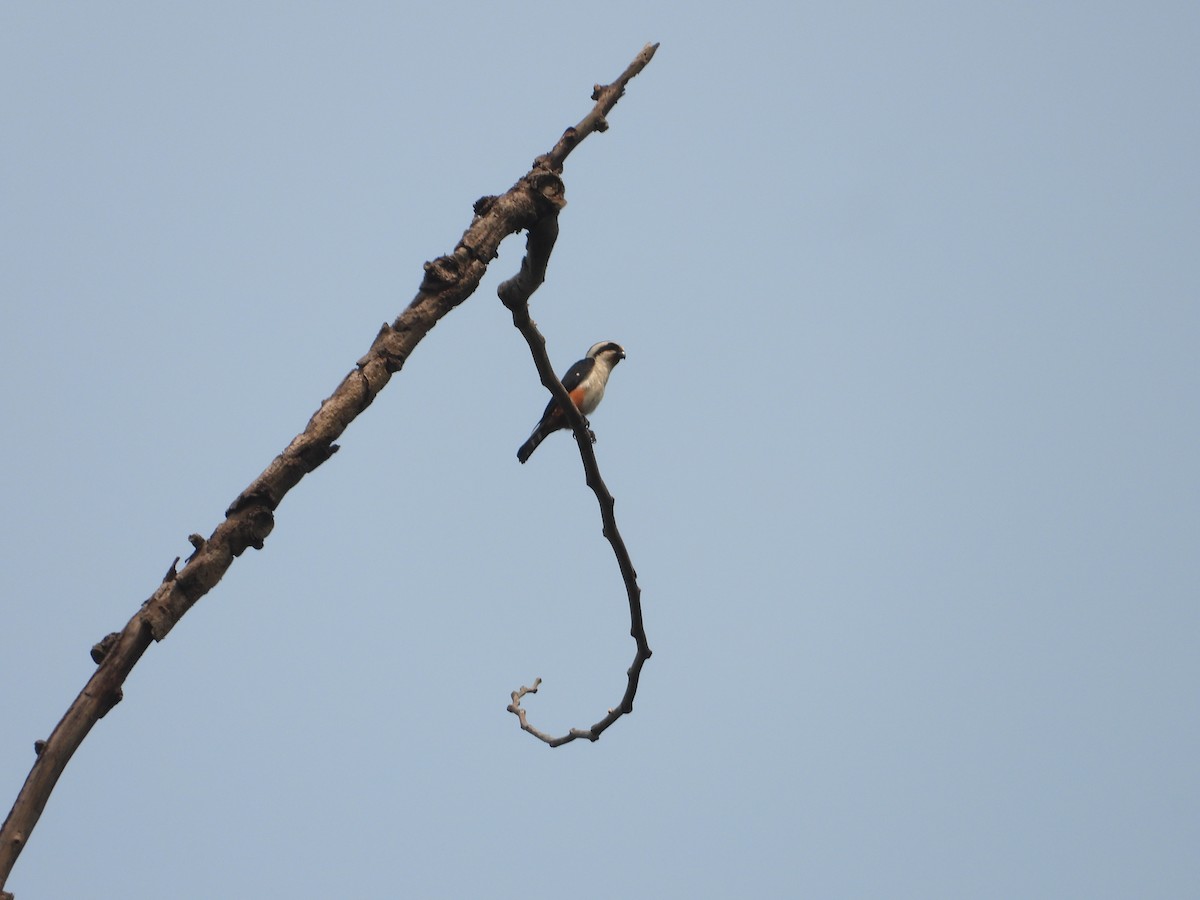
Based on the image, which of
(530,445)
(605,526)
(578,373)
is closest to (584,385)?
(578,373)

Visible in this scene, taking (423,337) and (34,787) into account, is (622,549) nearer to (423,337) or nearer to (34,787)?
(423,337)

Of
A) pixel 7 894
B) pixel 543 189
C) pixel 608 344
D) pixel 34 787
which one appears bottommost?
pixel 7 894

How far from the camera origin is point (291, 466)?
3.36 m

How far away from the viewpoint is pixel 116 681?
9.96 feet

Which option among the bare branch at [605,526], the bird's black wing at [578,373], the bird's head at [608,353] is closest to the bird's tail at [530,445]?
the bird's black wing at [578,373]

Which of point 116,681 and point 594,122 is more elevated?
point 594,122

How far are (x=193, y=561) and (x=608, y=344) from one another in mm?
7853

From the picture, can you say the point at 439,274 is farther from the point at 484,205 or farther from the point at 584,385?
the point at 584,385

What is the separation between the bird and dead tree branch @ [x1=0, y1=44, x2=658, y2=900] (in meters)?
5.34

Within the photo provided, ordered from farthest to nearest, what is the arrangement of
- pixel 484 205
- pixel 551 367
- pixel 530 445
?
pixel 530 445 → pixel 551 367 → pixel 484 205

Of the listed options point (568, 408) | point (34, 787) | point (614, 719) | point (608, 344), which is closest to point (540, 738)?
point (614, 719)

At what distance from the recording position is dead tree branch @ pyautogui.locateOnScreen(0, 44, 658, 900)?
9.52 ft

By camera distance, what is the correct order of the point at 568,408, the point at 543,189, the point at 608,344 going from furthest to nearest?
the point at 608,344 → the point at 568,408 → the point at 543,189

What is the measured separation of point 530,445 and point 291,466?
6392 mm
